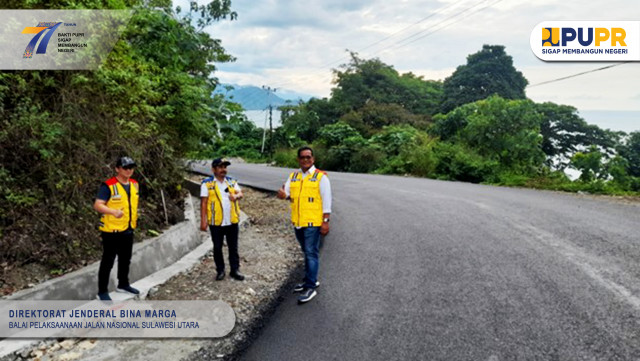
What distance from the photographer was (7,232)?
503 cm

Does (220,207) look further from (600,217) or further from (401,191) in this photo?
(401,191)

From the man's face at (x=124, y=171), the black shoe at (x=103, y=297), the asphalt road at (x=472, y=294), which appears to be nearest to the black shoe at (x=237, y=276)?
the asphalt road at (x=472, y=294)

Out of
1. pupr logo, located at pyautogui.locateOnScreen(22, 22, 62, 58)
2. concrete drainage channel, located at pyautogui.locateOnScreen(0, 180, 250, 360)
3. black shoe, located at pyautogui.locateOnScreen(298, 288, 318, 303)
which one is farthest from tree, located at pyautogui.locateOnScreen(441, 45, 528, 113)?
pupr logo, located at pyautogui.locateOnScreen(22, 22, 62, 58)

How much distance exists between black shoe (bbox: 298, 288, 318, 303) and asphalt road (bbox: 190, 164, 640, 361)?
0.27 ft

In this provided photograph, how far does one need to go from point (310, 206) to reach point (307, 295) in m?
1.08

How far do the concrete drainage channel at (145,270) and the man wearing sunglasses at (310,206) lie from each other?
82.5 inches

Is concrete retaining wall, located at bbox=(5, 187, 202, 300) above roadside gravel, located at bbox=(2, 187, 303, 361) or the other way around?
above

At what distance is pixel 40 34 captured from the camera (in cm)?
571

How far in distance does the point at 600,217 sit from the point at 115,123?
32.0 feet

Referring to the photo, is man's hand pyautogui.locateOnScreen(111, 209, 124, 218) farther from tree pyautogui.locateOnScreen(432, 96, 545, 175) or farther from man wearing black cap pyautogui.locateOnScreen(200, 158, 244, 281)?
tree pyautogui.locateOnScreen(432, 96, 545, 175)

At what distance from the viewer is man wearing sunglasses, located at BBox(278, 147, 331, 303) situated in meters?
5.04

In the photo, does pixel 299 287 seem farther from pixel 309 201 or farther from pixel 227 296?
pixel 309 201

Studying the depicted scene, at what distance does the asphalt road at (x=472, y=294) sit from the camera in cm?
374

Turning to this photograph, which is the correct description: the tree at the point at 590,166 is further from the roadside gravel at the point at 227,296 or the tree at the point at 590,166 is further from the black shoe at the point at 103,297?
the black shoe at the point at 103,297
